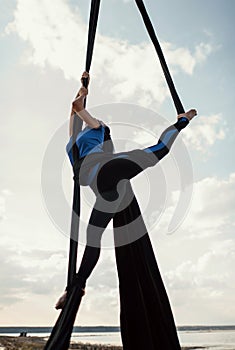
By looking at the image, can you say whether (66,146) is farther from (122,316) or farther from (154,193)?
(122,316)

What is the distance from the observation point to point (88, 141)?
3131 mm

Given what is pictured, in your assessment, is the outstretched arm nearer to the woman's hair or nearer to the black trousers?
the woman's hair

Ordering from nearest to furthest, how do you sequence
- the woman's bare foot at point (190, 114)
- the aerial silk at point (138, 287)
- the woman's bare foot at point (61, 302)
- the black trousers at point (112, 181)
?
the woman's bare foot at point (61, 302)
the black trousers at point (112, 181)
the aerial silk at point (138, 287)
the woman's bare foot at point (190, 114)

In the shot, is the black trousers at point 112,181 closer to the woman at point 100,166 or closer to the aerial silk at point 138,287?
the woman at point 100,166

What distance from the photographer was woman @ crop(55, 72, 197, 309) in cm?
296

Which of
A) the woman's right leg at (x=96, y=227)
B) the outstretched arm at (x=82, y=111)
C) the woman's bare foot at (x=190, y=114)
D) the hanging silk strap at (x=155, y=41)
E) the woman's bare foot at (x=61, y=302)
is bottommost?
the woman's bare foot at (x=61, y=302)

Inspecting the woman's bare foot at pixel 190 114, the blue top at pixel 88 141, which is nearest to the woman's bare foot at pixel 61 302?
the blue top at pixel 88 141

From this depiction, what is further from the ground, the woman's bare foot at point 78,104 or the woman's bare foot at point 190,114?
the woman's bare foot at point 190,114

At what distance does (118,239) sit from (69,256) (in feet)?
1.84

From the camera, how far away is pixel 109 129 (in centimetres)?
340

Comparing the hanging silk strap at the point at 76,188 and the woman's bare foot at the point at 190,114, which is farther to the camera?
the woman's bare foot at the point at 190,114

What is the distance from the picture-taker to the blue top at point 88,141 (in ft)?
10.2

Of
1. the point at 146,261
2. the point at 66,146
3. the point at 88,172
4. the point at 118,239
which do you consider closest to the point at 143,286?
the point at 146,261

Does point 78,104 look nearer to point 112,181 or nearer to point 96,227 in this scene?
point 112,181
